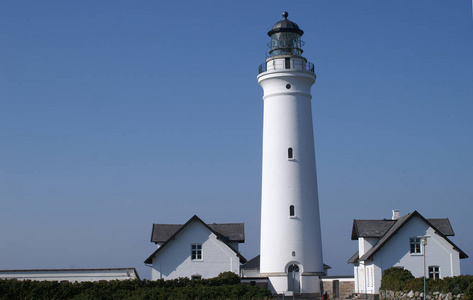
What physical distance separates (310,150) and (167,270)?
37.5 feet

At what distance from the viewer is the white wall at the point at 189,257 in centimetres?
4094

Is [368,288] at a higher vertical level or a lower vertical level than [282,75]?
lower

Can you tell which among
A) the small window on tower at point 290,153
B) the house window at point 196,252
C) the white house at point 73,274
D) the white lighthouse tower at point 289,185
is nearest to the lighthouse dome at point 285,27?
the white lighthouse tower at point 289,185

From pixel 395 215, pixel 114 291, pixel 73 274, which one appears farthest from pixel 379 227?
pixel 73 274

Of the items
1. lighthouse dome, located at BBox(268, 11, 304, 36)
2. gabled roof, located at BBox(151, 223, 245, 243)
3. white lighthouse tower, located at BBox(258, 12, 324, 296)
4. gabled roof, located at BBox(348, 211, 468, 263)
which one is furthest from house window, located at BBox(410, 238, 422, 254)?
lighthouse dome, located at BBox(268, 11, 304, 36)

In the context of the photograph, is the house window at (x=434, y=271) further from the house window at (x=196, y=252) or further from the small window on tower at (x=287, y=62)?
the small window on tower at (x=287, y=62)

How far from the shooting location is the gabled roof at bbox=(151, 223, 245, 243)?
1732 inches

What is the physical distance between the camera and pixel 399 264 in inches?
1620

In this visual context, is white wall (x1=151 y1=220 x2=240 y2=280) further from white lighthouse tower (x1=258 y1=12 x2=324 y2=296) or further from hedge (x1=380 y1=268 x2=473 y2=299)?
hedge (x1=380 y1=268 x2=473 y2=299)

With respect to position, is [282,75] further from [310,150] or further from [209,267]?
[209,267]

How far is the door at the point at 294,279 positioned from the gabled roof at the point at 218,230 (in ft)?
13.3

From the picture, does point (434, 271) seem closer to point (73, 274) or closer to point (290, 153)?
point (290, 153)

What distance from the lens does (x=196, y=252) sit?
4122cm

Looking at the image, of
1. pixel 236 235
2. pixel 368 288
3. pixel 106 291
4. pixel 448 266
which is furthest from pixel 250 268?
pixel 106 291
